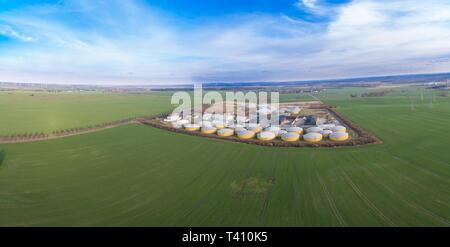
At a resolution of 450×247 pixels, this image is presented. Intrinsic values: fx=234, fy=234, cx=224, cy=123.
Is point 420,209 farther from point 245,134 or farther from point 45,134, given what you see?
point 45,134

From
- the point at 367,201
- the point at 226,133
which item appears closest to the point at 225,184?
the point at 367,201

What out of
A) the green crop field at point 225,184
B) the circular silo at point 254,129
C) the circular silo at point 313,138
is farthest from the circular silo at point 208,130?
the circular silo at point 313,138

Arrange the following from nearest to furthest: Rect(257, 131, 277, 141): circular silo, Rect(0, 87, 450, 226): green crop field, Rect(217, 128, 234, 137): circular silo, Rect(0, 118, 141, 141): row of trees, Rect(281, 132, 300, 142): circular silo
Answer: Rect(0, 87, 450, 226): green crop field, Rect(281, 132, 300, 142): circular silo, Rect(257, 131, 277, 141): circular silo, Rect(0, 118, 141, 141): row of trees, Rect(217, 128, 234, 137): circular silo

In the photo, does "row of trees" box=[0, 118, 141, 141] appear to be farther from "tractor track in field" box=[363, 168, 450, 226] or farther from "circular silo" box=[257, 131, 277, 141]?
"tractor track in field" box=[363, 168, 450, 226]

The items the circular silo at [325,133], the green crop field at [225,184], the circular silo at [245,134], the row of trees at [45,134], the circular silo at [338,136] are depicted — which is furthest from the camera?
the row of trees at [45,134]

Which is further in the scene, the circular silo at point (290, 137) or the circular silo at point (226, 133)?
the circular silo at point (226, 133)

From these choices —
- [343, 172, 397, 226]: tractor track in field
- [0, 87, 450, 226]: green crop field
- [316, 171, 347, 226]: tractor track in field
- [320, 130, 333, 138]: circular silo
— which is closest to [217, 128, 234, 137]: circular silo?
[0, 87, 450, 226]: green crop field

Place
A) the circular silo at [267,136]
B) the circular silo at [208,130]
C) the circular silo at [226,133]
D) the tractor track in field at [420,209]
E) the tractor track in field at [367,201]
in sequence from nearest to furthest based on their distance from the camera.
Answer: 1. the tractor track in field at [420,209]
2. the tractor track in field at [367,201]
3. the circular silo at [267,136]
4. the circular silo at [226,133]
5. the circular silo at [208,130]

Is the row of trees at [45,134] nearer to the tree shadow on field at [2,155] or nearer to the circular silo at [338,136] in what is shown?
the tree shadow on field at [2,155]

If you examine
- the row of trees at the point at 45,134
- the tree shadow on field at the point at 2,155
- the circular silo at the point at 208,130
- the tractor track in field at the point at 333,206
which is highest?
the circular silo at the point at 208,130

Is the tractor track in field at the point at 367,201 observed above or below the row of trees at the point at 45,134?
below
